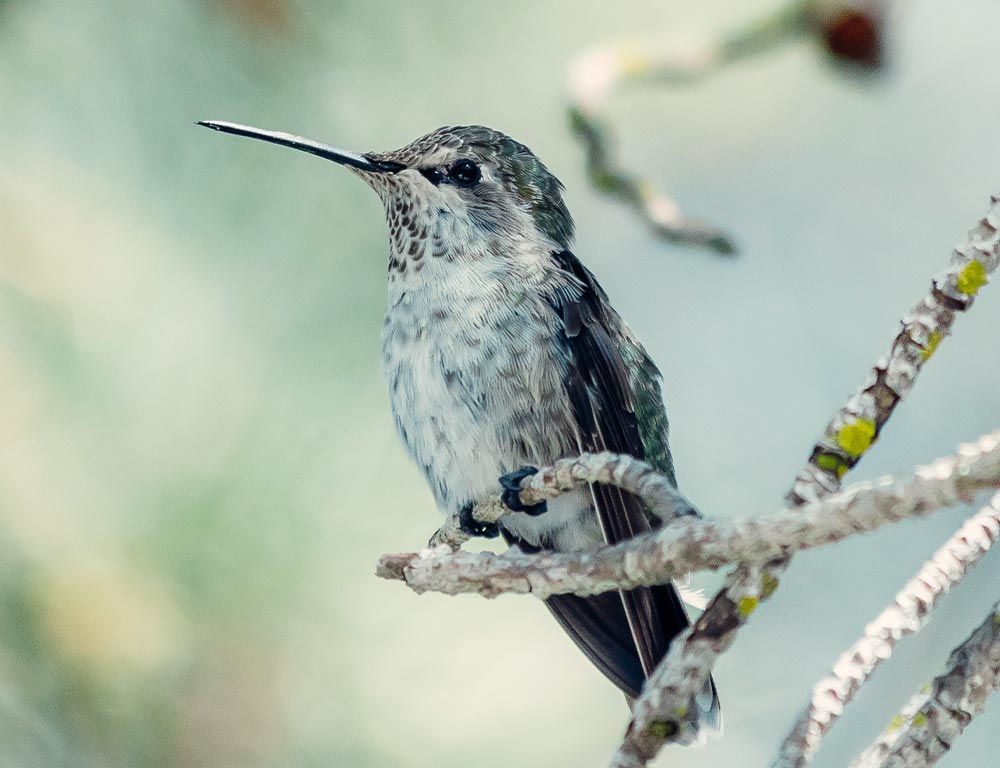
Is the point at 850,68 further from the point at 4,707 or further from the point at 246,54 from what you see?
the point at 4,707

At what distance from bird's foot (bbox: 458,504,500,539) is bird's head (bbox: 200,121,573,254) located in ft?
1.67

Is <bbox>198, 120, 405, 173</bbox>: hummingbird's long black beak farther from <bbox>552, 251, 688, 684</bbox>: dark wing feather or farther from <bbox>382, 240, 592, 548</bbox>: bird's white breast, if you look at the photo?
<bbox>552, 251, 688, 684</bbox>: dark wing feather

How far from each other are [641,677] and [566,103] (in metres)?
1.19

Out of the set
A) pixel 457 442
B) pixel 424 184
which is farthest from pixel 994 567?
pixel 424 184

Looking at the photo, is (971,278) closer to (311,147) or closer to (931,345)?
(931,345)

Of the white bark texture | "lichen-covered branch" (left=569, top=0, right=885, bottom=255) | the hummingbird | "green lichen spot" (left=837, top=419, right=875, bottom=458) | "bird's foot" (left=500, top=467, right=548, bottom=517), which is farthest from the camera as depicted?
"lichen-covered branch" (left=569, top=0, right=885, bottom=255)

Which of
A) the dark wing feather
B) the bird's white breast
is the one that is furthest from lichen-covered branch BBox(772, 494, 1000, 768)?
the bird's white breast

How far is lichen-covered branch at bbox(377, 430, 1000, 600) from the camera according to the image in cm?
107

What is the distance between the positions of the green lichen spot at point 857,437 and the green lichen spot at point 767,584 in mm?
175

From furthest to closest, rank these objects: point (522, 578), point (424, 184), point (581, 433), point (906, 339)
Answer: point (424, 184) → point (581, 433) → point (522, 578) → point (906, 339)

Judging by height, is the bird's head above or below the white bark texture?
above

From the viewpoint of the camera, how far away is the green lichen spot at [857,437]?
4.44 ft

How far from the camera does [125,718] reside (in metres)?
2.10

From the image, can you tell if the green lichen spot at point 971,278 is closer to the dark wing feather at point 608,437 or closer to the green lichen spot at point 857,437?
the green lichen spot at point 857,437
